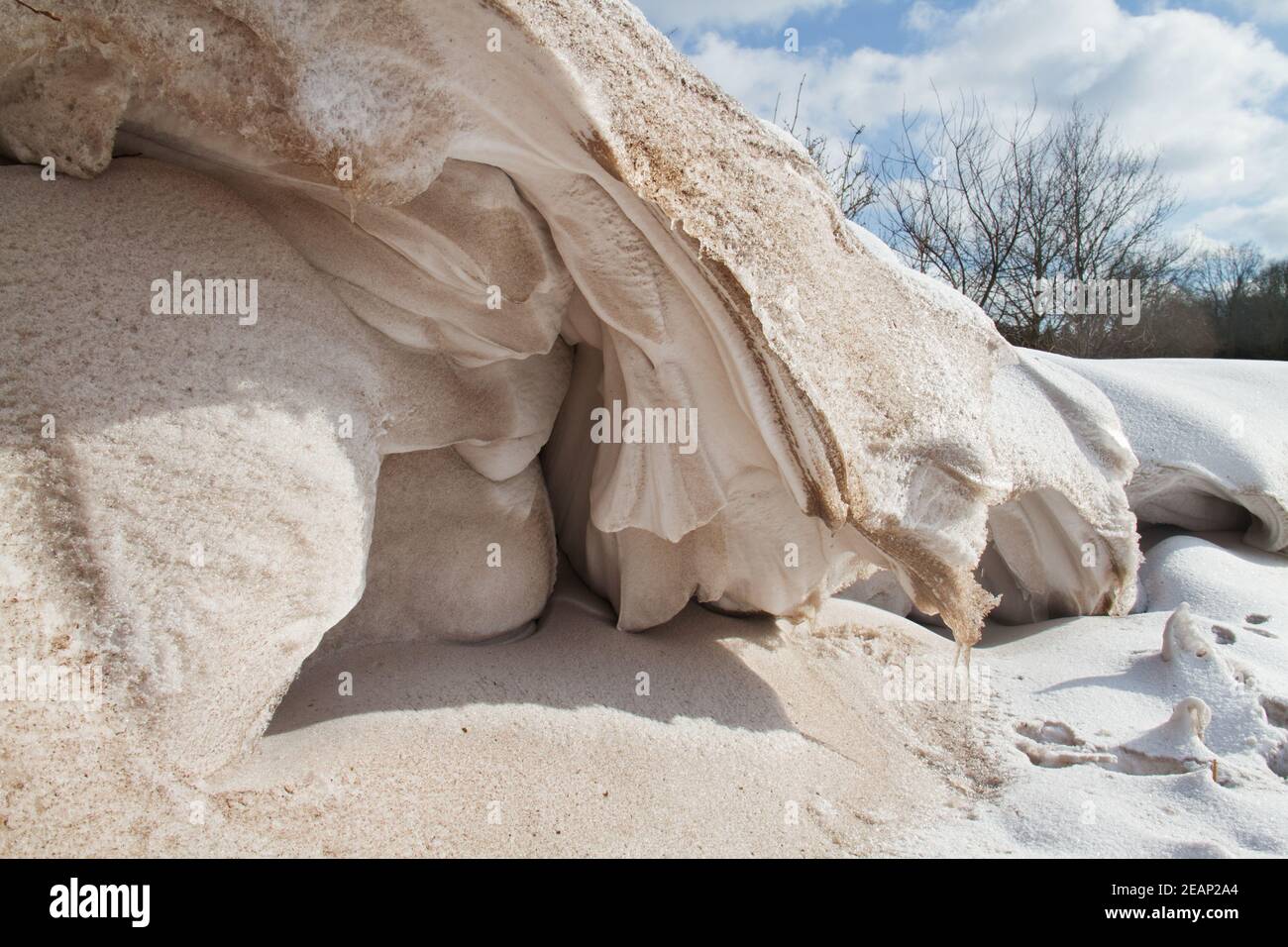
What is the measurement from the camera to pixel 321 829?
1.14 metres

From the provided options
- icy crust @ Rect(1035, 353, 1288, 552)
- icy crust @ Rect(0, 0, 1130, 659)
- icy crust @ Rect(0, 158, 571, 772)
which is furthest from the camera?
icy crust @ Rect(1035, 353, 1288, 552)

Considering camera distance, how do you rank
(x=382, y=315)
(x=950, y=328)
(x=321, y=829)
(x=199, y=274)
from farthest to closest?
(x=950, y=328), (x=382, y=315), (x=199, y=274), (x=321, y=829)

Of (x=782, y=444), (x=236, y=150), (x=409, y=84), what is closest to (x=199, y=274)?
(x=236, y=150)

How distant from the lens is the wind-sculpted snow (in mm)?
1150

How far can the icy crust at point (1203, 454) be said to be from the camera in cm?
276

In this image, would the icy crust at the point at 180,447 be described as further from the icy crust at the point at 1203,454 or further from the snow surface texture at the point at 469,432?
the icy crust at the point at 1203,454

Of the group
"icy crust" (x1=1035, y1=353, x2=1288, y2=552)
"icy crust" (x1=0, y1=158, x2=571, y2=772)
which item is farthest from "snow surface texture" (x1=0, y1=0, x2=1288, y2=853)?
"icy crust" (x1=1035, y1=353, x2=1288, y2=552)

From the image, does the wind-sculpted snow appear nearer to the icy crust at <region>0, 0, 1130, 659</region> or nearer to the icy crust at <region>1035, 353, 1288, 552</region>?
the icy crust at <region>0, 0, 1130, 659</region>

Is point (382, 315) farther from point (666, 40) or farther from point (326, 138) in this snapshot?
point (666, 40)

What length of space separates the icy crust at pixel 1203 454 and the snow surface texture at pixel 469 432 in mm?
837

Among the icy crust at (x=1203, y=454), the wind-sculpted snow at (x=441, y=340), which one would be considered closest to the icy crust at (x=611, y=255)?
the wind-sculpted snow at (x=441, y=340)

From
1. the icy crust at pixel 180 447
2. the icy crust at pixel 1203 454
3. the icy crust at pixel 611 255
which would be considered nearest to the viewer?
the icy crust at pixel 180 447

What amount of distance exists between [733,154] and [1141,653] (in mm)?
1405

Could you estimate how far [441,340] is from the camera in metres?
1.52
